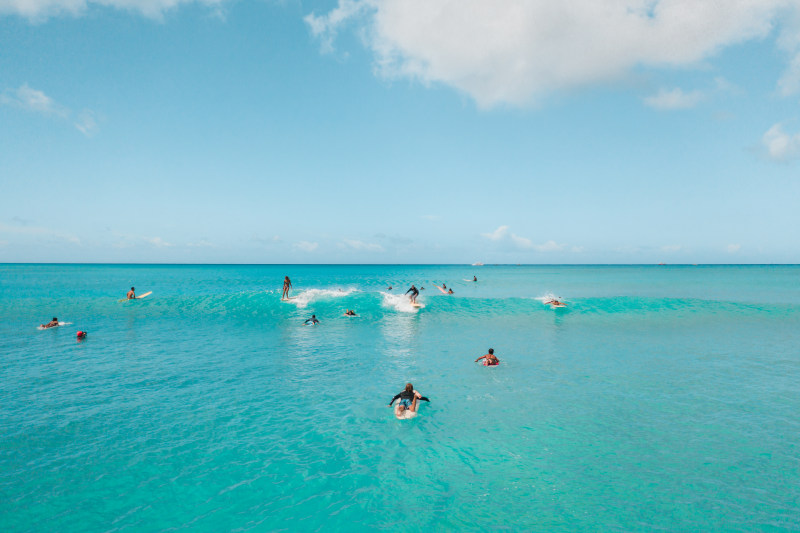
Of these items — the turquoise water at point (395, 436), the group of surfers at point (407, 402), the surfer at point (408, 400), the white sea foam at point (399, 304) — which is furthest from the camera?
the white sea foam at point (399, 304)

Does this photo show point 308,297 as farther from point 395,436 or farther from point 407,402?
point 395,436

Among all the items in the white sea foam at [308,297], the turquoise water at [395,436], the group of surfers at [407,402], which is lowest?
the turquoise water at [395,436]

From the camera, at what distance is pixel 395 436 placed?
12141 mm

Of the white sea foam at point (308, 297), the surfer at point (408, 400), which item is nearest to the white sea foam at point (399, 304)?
the white sea foam at point (308, 297)

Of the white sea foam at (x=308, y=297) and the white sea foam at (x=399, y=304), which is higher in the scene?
the white sea foam at (x=308, y=297)

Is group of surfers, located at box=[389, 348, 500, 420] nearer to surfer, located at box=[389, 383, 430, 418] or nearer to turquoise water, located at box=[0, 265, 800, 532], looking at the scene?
surfer, located at box=[389, 383, 430, 418]

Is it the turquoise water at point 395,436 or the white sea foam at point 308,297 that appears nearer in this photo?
the turquoise water at point 395,436

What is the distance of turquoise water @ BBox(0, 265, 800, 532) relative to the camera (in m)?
8.58

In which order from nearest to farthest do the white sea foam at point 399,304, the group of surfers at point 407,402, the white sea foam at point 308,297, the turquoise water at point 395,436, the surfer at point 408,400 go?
the turquoise water at point 395,436 < the group of surfers at point 407,402 < the surfer at point 408,400 < the white sea foam at point 399,304 < the white sea foam at point 308,297

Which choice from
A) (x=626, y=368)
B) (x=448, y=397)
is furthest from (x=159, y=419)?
(x=626, y=368)

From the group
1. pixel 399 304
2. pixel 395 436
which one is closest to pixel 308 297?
pixel 399 304

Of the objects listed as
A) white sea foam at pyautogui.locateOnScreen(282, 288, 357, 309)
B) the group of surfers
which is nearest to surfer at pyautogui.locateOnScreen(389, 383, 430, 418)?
the group of surfers

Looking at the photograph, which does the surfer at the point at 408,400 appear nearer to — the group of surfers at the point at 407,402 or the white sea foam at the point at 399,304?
the group of surfers at the point at 407,402

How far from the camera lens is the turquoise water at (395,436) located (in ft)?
28.1
